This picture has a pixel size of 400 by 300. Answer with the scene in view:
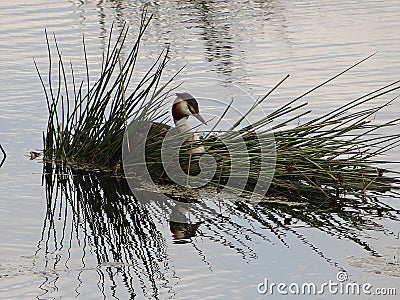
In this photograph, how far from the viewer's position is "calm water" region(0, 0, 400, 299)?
17.0ft

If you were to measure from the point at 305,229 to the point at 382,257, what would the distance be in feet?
2.21

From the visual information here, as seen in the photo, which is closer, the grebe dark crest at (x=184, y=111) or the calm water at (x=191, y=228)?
the calm water at (x=191, y=228)

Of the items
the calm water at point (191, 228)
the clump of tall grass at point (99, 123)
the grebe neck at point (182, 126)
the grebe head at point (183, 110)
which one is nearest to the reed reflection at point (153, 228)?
the calm water at point (191, 228)

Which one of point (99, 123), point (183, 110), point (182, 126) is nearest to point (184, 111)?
point (183, 110)

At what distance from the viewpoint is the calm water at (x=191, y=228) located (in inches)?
204

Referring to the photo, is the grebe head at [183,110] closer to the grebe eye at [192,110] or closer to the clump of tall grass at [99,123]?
the grebe eye at [192,110]

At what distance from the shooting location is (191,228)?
612 cm

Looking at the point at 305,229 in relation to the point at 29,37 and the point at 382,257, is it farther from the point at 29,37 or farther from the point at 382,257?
the point at 29,37

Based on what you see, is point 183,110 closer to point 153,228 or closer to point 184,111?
point 184,111

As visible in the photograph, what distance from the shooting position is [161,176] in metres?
7.07

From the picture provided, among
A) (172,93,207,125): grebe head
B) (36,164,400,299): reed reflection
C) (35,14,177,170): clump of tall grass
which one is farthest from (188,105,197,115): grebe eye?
(36,164,400,299): reed reflection

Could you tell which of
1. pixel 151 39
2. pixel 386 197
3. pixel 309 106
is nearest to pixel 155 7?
pixel 151 39

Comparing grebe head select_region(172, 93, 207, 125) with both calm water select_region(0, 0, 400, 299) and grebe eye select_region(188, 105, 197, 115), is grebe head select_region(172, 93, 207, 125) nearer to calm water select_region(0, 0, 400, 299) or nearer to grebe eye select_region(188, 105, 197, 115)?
grebe eye select_region(188, 105, 197, 115)

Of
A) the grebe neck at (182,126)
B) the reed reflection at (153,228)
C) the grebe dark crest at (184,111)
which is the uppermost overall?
the grebe dark crest at (184,111)
